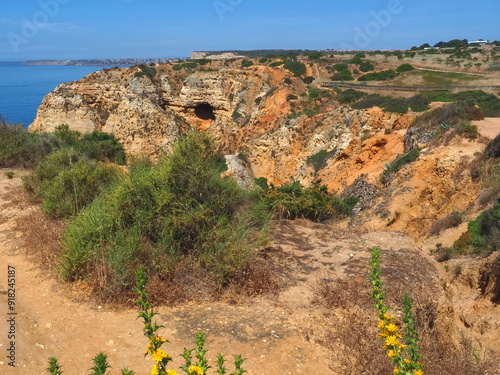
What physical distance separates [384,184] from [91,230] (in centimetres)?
1243

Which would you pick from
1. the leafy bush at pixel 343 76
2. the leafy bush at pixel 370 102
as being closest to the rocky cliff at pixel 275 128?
the leafy bush at pixel 370 102

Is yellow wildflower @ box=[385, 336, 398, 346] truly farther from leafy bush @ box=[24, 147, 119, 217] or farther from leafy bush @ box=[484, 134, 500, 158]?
leafy bush @ box=[484, 134, 500, 158]

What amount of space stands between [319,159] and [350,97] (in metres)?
7.58

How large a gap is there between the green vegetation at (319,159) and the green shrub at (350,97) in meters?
6.33

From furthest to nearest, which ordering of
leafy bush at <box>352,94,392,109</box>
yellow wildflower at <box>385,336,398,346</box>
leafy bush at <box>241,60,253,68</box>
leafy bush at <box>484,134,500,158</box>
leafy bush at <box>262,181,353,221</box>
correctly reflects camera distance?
1. leafy bush at <box>241,60,253,68</box>
2. leafy bush at <box>352,94,392,109</box>
3. leafy bush at <box>484,134,500,158</box>
4. leafy bush at <box>262,181,353,221</box>
5. yellow wildflower at <box>385,336,398,346</box>

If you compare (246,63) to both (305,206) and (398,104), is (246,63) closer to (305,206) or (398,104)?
(398,104)

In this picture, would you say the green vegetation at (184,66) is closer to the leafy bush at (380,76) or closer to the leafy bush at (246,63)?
the leafy bush at (246,63)

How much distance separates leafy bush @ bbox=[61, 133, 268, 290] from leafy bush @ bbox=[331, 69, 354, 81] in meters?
33.8

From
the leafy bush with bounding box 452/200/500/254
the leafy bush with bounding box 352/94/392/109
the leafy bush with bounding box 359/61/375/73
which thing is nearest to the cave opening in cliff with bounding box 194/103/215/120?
the leafy bush with bounding box 359/61/375/73

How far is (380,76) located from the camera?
37.4 meters

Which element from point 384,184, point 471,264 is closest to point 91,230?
point 471,264

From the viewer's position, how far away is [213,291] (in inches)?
261

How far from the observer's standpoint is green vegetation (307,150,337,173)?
24.2 metres

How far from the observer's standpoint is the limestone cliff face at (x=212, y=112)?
92.3 ft
